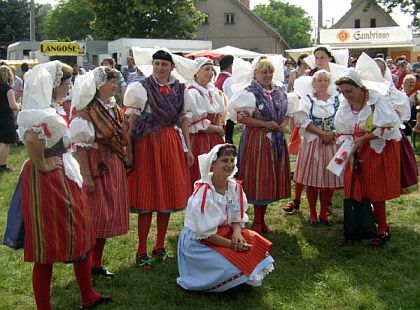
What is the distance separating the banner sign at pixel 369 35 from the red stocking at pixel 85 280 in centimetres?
3055

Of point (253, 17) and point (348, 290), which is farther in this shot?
point (253, 17)

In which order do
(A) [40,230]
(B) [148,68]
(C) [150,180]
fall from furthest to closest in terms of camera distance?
(B) [148,68] → (C) [150,180] → (A) [40,230]

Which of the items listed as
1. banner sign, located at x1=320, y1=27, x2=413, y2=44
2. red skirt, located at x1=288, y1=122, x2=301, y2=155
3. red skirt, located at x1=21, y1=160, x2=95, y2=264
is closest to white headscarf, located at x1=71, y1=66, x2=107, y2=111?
red skirt, located at x1=21, y1=160, x2=95, y2=264

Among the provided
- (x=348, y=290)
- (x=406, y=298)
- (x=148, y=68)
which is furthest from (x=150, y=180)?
(x=406, y=298)

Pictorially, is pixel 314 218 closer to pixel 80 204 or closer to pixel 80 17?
pixel 80 204

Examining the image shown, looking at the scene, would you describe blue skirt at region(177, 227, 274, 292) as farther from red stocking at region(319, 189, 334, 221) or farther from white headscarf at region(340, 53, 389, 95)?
red stocking at region(319, 189, 334, 221)

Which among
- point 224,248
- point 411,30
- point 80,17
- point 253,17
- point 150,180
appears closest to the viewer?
point 224,248

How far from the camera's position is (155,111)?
4539 mm

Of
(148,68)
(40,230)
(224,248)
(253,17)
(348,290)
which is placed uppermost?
(253,17)

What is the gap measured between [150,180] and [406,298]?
215 cm

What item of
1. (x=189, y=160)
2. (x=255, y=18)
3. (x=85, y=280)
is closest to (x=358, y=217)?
(x=189, y=160)

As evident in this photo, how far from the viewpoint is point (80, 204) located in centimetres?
353

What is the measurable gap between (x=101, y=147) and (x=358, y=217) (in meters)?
2.34

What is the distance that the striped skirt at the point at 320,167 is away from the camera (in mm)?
5609
